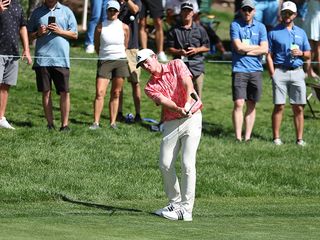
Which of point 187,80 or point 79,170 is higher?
point 187,80

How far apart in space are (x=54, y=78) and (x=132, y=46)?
73.0 inches

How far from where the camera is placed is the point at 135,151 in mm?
17234

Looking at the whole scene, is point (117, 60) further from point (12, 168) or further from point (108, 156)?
point (12, 168)

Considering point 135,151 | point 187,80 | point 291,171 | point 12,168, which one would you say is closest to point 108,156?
point 135,151

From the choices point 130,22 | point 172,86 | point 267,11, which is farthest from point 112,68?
point 172,86

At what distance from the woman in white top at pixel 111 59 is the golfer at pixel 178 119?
5.52 metres

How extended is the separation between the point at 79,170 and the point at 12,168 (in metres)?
0.97

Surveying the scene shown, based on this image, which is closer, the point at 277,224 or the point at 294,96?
the point at 277,224

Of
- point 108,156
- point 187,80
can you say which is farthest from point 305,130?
point 187,80

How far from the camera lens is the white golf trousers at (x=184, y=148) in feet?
42.0

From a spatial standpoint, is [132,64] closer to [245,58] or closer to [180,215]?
[245,58]

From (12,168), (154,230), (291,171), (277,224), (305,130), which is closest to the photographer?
(154,230)

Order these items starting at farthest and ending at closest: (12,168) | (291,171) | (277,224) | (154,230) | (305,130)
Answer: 1. (305,130)
2. (291,171)
3. (12,168)
4. (277,224)
5. (154,230)

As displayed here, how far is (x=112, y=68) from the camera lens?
18.5m
